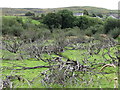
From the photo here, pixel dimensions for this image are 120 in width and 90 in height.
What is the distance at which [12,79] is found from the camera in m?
5.99

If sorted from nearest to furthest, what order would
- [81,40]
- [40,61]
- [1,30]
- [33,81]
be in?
1. [33,81]
2. [40,61]
3. [81,40]
4. [1,30]

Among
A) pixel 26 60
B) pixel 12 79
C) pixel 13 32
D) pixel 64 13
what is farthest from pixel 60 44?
pixel 64 13

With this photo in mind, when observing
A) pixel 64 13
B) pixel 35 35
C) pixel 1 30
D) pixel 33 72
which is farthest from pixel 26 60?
pixel 64 13

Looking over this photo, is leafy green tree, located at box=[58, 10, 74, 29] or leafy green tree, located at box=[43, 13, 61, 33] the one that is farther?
leafy green tree, located at box=[58, 10, 74, 29]

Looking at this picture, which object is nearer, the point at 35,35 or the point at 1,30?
the point at 35,35

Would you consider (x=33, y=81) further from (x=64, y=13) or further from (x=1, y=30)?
(x=64, y=13)

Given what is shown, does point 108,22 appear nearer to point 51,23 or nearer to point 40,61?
point 51,23

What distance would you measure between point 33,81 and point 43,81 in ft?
2.02

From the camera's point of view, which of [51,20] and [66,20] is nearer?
[51,20]

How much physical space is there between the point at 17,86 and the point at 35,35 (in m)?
14.1

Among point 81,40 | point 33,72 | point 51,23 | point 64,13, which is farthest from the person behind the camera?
point 64,13

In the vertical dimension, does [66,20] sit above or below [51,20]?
below

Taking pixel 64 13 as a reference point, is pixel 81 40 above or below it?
below

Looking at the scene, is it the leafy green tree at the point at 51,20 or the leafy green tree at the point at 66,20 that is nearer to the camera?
the leafy green tree at the point at 51,20
